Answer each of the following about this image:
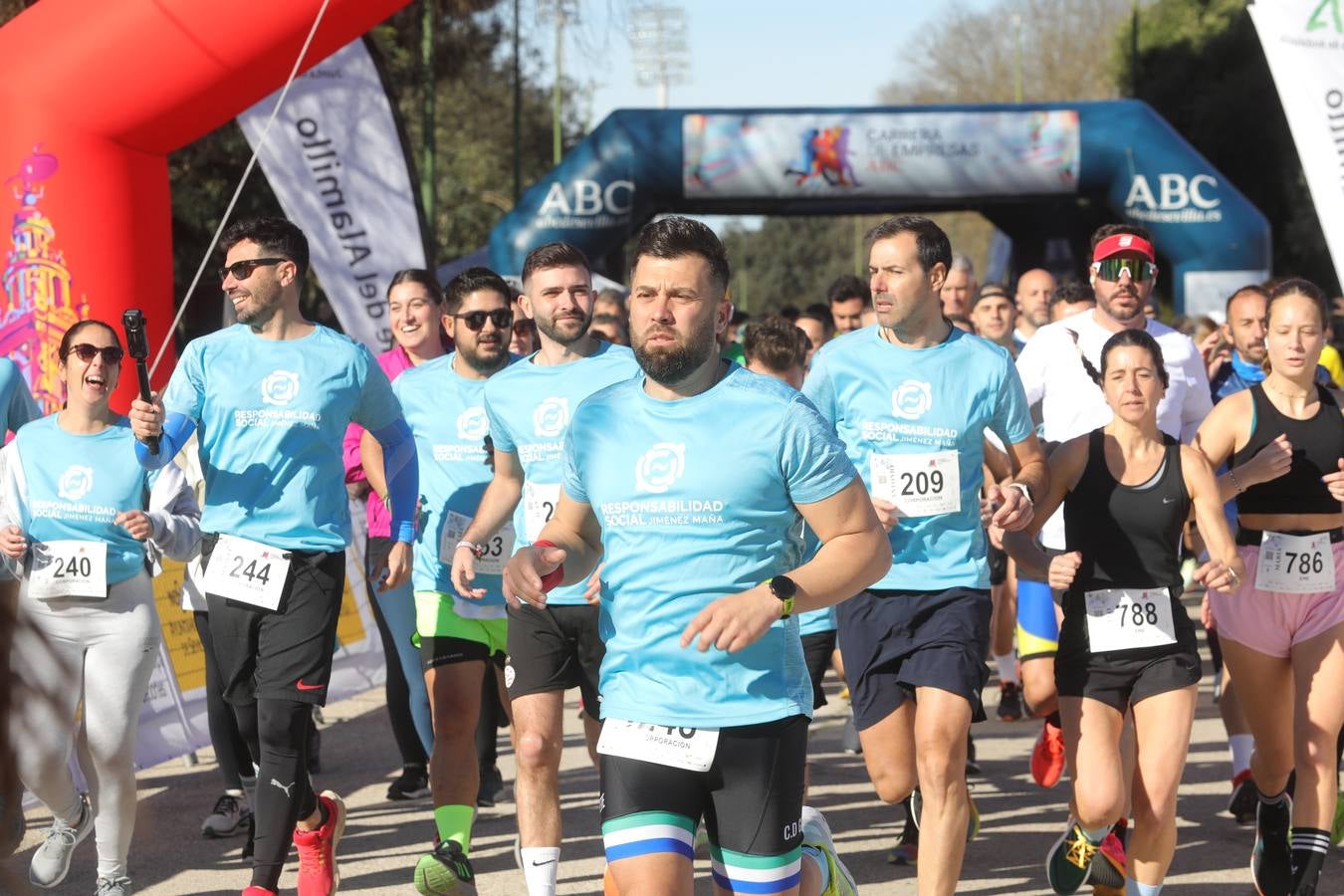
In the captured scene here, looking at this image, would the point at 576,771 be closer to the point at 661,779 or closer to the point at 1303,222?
the point at 661,779

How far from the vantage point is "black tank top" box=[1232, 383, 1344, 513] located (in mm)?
6172

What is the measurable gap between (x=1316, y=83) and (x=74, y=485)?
18.3 ft

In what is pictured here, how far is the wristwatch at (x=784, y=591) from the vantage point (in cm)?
379

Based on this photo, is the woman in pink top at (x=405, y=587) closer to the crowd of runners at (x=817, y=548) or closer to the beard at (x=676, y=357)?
the crowd of runners at (x=817, y=548)

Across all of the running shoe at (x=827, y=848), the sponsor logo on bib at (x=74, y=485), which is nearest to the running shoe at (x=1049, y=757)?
the running shoe at (x=827, y=848)

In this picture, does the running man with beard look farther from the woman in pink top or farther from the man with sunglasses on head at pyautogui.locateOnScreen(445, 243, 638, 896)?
the woman in pink top

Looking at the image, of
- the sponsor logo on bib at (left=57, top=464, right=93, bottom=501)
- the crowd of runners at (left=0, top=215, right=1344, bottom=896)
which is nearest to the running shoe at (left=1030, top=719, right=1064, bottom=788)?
the crowd of runners at (left=0, top=215, right=1344, bottom=896)

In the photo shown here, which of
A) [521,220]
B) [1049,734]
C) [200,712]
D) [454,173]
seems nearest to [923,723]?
[1049,734]

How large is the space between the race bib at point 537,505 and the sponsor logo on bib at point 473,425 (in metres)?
0.79

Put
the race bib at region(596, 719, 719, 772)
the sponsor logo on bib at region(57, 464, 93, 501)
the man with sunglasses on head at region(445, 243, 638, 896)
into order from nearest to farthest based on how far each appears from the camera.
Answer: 1. the race bib at region(596, 719, 719, 772)
2. the man with sunglasses on head at region(445, 243, 638, 896)
3. the sponsor logo on bib at region(57, 464, 93, 501)

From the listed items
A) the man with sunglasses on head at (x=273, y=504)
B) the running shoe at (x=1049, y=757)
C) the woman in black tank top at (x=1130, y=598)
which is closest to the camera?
the woman in black tank top at (x=1130, y=598)

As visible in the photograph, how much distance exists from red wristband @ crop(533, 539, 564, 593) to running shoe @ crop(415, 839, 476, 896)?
2283 millimetres

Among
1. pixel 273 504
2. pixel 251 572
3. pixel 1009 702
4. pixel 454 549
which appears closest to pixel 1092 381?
pixel 454 549

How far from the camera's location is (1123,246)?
269 inches
